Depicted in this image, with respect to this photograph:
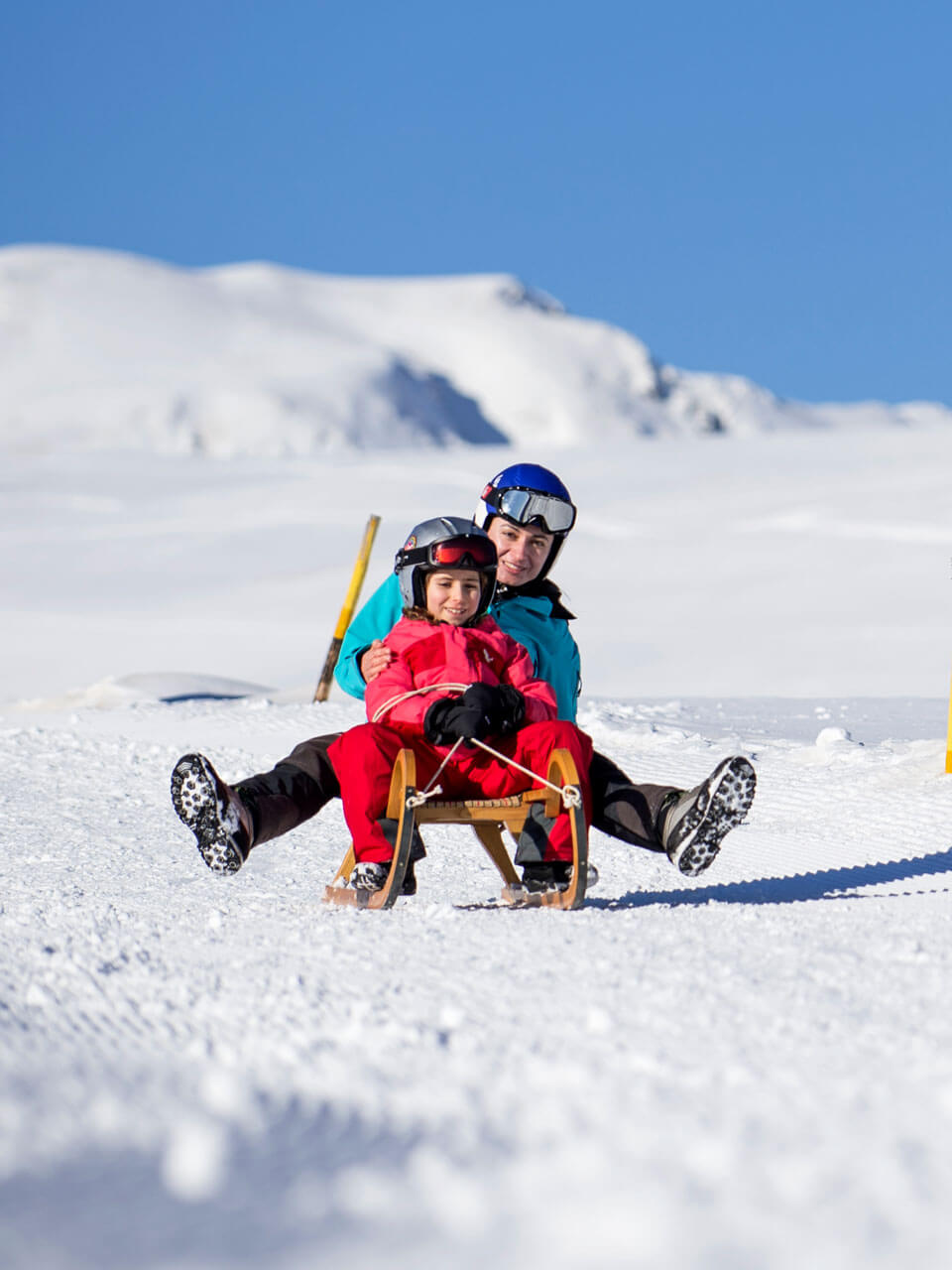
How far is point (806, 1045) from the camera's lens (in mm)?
1971

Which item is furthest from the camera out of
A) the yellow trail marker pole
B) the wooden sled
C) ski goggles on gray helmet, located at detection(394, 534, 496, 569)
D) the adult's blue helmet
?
the yellow trail marker pole

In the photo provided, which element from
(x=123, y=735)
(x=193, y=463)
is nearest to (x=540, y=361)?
(x=193, y=463)

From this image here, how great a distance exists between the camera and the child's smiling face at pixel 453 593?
395 centimetres

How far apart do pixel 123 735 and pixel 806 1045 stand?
666cm

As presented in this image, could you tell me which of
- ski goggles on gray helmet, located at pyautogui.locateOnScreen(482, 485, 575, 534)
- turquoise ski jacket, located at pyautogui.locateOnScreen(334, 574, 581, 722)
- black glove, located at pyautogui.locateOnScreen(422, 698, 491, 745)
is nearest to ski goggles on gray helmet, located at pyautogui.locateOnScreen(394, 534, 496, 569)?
turquoise ski jacket, located at pyautogui.locateOnScreen(334, 574, 581, 722)

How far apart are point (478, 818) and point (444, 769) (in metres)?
0.19

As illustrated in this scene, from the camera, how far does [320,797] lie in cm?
393

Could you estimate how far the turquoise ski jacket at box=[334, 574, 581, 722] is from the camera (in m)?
4.30

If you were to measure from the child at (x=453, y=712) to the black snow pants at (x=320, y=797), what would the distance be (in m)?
0.17

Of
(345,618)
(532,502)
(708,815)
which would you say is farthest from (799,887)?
(345,618)

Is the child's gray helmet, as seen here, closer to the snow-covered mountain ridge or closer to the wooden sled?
the wooden sled

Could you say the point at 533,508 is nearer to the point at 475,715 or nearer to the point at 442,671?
the point at 442,671

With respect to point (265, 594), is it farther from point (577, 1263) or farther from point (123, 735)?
point (577, 1263)

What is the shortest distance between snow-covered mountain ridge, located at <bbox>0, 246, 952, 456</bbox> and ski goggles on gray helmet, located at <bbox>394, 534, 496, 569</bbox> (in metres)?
91.1
